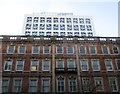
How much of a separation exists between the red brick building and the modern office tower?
57.7m

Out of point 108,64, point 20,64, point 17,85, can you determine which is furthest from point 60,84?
point 108,64

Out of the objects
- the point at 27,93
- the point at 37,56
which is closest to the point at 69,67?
the point at 37,56

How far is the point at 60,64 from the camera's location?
32938 mm

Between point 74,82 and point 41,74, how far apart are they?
4986mm

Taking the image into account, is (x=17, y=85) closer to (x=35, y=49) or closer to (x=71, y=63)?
(x=35, y=49)

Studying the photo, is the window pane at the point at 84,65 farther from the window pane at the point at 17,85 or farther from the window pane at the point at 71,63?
the window pane at the point at 17,85

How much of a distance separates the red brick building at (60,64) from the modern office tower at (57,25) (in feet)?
189

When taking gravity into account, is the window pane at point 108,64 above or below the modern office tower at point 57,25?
below

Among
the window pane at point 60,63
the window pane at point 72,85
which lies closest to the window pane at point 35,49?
the window pane at point 60,63

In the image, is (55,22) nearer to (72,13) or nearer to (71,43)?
(72,13)

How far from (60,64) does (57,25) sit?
64.8m

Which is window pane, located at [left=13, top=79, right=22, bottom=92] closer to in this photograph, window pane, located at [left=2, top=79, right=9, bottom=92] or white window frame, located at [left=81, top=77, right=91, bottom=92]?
window pane, located at [left=2, top=79, right=9, bottom=92]

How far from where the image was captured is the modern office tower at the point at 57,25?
9356cm

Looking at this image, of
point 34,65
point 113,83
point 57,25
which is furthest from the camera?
point 57,25
